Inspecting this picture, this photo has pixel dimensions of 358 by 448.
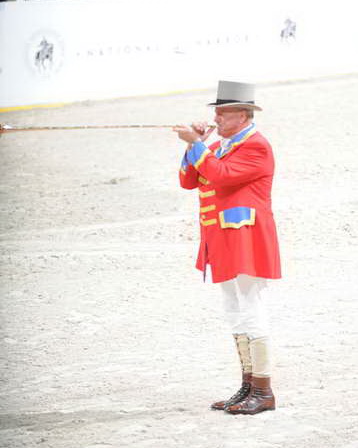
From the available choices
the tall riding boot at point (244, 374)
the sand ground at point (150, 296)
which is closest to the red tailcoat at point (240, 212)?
the tall riding boot at point (244, 374)

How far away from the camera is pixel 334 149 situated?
47.2 feet

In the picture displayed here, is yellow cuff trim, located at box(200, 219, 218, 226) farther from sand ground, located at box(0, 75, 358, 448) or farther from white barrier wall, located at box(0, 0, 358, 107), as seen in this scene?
white barrier wall, located at box(0, 0, 358, 107)

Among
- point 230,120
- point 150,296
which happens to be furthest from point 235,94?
point 150,296

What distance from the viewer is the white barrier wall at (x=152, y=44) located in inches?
648

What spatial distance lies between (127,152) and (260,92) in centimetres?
396

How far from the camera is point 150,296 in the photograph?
8336mm

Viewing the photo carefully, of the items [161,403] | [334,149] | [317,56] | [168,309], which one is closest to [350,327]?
[168,309]

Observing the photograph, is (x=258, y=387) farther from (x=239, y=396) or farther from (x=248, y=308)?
(x=248, y=308)

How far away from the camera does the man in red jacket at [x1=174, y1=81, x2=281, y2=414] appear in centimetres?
510

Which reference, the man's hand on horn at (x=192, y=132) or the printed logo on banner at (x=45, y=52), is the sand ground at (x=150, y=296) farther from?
the man's hand on horn at (x=192, y=132)

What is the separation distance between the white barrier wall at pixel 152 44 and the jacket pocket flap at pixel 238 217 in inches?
461

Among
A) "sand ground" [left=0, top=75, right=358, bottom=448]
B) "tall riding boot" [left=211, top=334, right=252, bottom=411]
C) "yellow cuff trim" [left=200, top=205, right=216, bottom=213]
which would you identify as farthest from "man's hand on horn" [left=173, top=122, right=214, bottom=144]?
"sand ground" [left=0, top=75, right=358, bottom=448]

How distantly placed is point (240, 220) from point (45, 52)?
12.0m

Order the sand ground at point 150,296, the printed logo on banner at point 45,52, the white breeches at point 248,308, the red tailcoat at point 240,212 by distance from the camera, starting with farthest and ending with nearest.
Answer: the printed logo on banner at point 45,52
the sand ground at point 150,296
the white breeches at point 248,308
the red tailcoat at point 240,212
